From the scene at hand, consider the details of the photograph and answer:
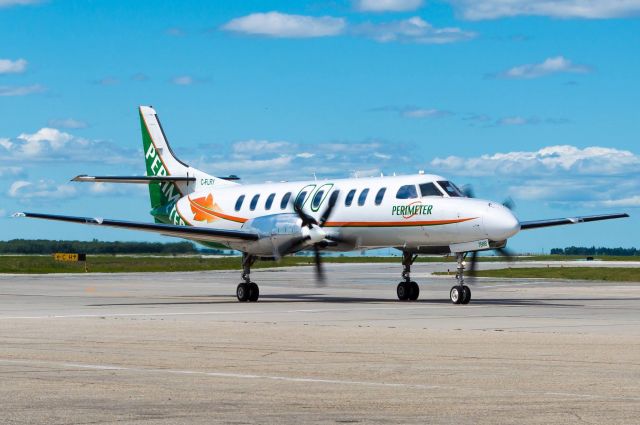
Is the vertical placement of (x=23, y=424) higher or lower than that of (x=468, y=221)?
lower

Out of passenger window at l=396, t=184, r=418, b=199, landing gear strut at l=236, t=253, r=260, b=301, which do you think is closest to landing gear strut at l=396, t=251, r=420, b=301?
passenger window at l=396, t=184, r=418, b=199

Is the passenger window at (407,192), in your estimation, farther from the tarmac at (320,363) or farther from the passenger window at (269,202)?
the passenger window at (269,202)

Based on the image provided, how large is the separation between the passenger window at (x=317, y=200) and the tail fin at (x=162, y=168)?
689cm

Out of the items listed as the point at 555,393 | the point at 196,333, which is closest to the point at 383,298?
the point at 196,333

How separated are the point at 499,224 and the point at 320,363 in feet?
54.8

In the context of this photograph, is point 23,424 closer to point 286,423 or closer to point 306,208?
point 286,423

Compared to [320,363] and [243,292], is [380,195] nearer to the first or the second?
[243,292]

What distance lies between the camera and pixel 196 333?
22.4 meters

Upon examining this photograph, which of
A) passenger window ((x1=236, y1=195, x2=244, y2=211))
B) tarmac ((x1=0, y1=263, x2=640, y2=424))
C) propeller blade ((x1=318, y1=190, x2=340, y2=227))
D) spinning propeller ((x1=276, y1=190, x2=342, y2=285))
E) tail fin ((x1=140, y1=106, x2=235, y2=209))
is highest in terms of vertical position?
tail fin ((x1=140, y1=106, x2=235, y2=209))

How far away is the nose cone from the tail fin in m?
13.3

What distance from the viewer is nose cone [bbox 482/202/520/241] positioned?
32.1m

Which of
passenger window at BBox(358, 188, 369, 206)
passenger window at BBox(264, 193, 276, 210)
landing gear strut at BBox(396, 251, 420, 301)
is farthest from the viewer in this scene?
passenger window at BBox(264, 193, 276, 210)

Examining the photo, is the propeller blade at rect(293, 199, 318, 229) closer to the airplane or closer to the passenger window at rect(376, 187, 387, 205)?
the airplane

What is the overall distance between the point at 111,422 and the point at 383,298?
29612 millimetres
